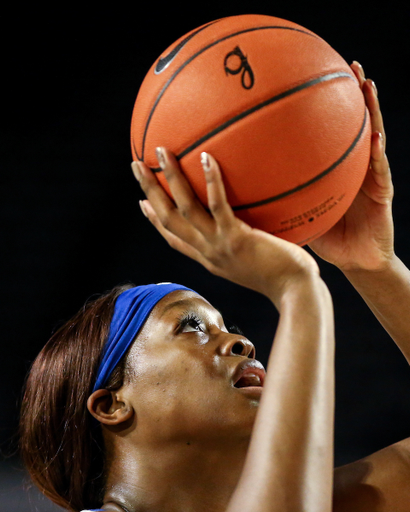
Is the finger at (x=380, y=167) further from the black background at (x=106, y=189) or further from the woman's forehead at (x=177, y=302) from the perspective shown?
the black background at (x=106, y=189)

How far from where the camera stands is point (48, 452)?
→ 1.97 m

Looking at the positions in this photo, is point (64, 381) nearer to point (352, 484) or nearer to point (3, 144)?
point (352, 484)

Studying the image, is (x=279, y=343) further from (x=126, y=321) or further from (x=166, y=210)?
(x=126, y=321)

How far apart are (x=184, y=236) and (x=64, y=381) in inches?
35.0

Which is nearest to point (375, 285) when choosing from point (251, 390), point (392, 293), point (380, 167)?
point (392, 293)

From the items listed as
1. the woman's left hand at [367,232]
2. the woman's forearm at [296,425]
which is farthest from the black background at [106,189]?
the woman's forearm at [296,425]

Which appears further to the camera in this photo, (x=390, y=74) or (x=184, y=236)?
(x=390, y=74)

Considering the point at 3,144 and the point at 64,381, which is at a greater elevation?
the point at 3,144

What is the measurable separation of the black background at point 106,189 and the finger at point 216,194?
2.21 metres

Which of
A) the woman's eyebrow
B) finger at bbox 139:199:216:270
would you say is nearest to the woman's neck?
the woman's eyebrow

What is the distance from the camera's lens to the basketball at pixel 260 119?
1.29 m

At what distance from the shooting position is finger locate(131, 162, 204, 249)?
131 cm

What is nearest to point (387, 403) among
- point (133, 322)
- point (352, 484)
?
point (352, 484)

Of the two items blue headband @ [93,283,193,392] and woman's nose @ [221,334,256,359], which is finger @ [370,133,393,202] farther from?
blue headband @ [93,283,193,392]
